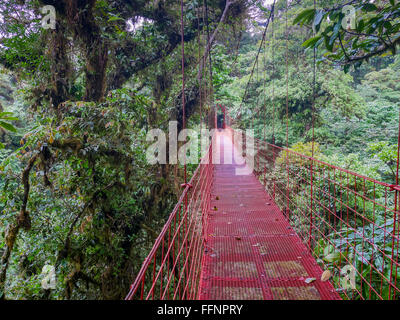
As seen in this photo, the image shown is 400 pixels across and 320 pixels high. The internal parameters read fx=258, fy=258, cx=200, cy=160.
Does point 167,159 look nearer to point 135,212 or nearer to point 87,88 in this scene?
point 135,212

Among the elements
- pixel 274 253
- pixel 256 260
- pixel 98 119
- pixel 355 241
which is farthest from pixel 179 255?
pixel 98 119

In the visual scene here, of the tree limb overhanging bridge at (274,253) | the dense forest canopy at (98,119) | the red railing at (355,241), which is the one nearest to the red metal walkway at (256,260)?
the tree limb overhanging bridge at (274,253)

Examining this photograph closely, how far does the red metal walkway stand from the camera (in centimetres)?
133

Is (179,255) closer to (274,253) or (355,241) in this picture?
(274,253)

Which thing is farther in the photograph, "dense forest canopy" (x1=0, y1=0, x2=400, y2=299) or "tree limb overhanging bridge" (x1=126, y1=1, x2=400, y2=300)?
"dense forest canopy" (x1=0, y1=0, x2=400, y2=299)

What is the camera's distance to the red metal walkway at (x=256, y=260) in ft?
4.37

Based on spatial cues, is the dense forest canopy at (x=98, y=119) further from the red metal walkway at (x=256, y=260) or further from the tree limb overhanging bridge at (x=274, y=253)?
the red metal walkway at (x=256, y=260)

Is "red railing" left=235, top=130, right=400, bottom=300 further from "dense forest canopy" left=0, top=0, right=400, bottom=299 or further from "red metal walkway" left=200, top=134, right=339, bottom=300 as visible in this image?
"dense forest canopy" left=0, top=0, right=400, bottom=299

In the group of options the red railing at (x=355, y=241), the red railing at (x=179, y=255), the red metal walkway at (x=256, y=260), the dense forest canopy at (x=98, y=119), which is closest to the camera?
the red railing at (x=179, y=255)

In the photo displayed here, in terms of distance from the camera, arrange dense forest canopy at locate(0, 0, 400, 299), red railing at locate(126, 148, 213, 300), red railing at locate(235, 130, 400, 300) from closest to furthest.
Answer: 1. red railing at locate(126, 148, 213, 300)
2. red railing at locate(235, 130, 400, 300)
3. dense forest canopy at locate(0, 0, 400, 299)

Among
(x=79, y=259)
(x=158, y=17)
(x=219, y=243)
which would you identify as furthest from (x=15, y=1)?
(x=219, y=243)

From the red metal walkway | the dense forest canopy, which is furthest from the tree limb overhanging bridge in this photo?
the dense forest canopy

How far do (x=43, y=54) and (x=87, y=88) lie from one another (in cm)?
57
